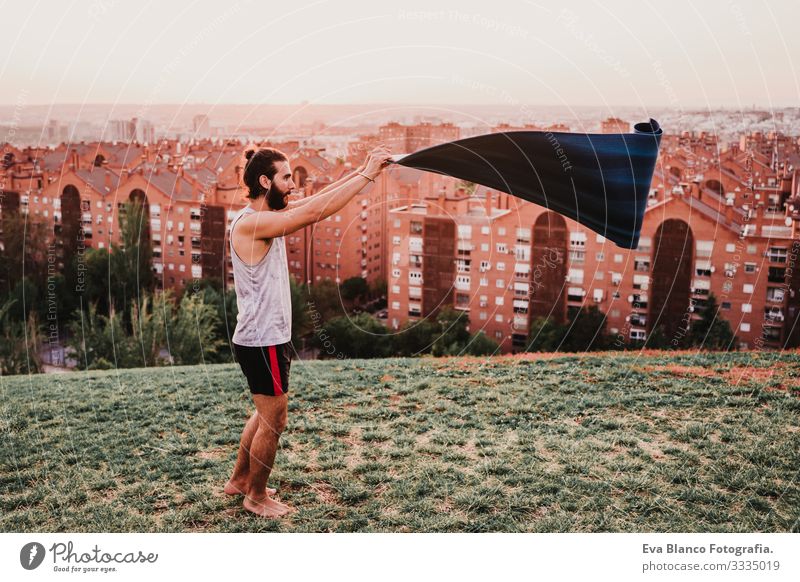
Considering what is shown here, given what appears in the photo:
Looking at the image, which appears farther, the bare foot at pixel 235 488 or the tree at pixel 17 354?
the tree at pixel 17 354

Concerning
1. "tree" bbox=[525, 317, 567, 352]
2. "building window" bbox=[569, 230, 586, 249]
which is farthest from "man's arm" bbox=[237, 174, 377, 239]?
"building window" bbox=[569, 230, 586, 249]

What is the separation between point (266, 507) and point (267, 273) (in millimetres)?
1370

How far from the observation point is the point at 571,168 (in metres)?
5.21

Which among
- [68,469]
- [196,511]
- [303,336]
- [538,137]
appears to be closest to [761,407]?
[538,137]

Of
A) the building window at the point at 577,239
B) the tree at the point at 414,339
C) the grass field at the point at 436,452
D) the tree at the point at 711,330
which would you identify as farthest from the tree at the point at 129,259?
the grass field at the point at 436,452

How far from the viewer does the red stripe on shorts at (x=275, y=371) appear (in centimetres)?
418

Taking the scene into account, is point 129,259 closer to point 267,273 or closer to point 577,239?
point 577,239

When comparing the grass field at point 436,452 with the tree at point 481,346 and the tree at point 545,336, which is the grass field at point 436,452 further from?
the tree at point 481,346

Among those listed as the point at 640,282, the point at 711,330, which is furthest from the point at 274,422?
the point at 640,282

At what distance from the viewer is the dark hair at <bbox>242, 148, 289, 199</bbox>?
4270 millimetres

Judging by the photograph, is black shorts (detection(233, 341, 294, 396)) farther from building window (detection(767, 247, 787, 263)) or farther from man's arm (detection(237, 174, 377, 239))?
building window (detection(767, 247, 787, 263))

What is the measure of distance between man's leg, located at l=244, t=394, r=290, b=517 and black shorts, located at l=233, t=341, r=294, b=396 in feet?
0.16

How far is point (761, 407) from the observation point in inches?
244

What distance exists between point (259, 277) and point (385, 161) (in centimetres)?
94
